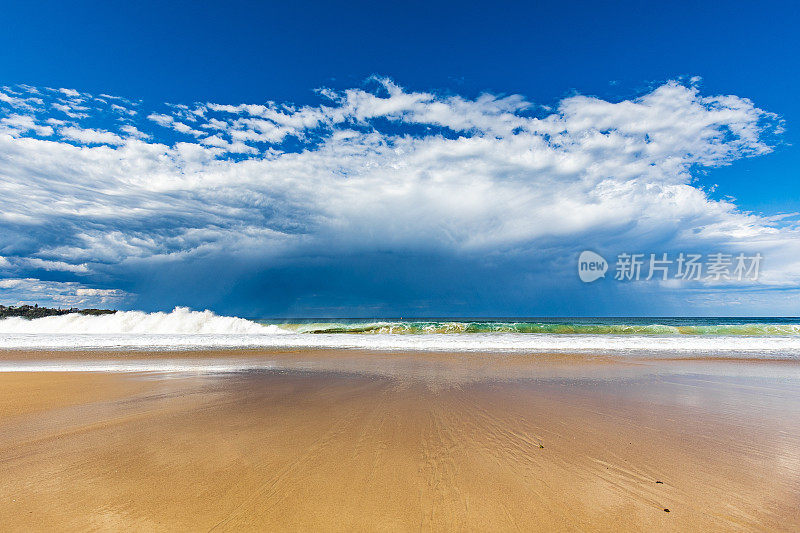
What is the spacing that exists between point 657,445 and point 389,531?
3.65 metres

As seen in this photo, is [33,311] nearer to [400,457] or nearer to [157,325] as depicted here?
[157,325]

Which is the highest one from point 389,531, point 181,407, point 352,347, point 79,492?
point 389,531

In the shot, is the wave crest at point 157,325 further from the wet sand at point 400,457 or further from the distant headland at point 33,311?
the wet sand at point 400,457

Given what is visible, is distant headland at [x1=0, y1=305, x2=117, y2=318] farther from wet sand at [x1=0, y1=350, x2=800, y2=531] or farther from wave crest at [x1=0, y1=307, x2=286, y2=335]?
wet sand at [x1=0, y1=350, x2=800, y2=531]

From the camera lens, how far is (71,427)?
5477 millimetres

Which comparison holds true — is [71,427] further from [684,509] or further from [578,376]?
[578,376]

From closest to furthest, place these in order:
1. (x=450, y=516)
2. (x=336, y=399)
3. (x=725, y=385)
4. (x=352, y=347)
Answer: (x=450, y=516), (x=336, y=399), (x=725, y=385), (x=352, y=347)

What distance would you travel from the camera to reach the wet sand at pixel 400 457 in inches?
117

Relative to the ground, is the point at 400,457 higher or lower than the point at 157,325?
higher

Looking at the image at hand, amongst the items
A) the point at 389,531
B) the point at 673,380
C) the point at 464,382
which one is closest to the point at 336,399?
the point at 464,382

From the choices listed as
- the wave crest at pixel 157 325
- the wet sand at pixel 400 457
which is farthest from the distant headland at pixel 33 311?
the wet sand at pixel 400 457

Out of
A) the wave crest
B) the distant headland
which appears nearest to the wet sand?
the wave crest

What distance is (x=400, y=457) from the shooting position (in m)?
4.23

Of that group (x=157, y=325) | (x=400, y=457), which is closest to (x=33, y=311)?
(x=157, y=325)
